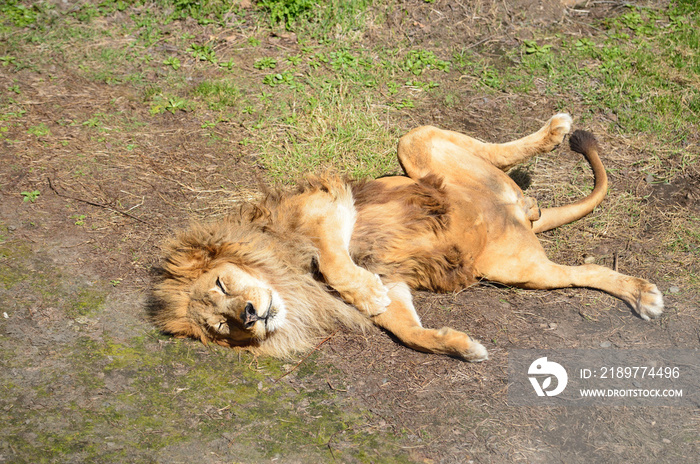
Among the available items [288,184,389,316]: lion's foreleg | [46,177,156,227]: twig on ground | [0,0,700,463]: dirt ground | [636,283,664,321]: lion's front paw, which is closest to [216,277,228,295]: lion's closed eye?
[0,0,700,463]: dirt ground

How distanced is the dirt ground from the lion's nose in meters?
0.32

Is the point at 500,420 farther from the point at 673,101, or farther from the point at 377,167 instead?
the point at 673,101

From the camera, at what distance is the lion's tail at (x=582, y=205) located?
423 cm

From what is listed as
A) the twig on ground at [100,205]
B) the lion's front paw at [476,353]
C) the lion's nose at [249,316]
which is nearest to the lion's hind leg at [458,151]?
the lion's front paw at [476,353]

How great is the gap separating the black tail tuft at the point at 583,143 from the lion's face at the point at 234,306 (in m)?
2.36

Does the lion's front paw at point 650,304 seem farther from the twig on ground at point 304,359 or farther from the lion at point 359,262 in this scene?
the twig on ground at point 304,359

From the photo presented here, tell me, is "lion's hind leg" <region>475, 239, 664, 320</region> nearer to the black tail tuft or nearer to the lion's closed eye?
the black tail tuft

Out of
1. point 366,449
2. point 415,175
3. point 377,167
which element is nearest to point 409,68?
point 377,167

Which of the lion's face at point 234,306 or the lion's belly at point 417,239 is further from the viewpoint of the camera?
the lion's belly at point 417,239

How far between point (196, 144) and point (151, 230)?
1.03 m

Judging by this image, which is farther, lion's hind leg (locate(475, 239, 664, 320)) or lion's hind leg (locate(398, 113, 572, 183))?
lion's hind leg (locate(398, 113, 572, 183))

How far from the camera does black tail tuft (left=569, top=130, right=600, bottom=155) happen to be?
431cm

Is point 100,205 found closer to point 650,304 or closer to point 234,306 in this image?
point 234,306

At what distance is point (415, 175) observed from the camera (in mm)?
4031
